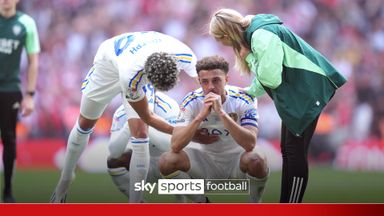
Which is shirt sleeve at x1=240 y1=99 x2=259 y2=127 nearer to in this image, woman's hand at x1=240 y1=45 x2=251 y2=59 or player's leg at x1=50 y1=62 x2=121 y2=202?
woman's hand at x1=240 y1=45 x2=251 y2=59

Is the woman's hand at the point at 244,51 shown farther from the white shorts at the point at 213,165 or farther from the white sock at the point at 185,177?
the white sock at the point at 185,177

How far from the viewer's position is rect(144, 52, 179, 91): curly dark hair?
12.3ft

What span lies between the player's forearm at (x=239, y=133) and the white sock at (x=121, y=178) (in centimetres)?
42

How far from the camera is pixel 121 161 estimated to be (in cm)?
400

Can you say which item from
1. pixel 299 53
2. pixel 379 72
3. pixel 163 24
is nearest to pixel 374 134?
pixel 379 72

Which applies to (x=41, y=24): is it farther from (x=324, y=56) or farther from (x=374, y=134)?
(x=374, y=134)

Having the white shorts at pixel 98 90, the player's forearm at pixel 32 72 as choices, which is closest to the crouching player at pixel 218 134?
the white shorts at pixel 98 90

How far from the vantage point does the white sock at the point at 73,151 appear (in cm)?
396

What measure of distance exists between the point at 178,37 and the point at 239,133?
42 centimetres

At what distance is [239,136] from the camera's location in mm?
3863

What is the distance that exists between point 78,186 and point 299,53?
37.4 inches

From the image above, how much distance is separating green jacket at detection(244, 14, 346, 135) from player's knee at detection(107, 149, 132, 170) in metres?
0.57

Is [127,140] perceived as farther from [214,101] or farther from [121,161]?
[214,101]

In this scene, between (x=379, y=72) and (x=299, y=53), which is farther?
(x=379, y=72)
